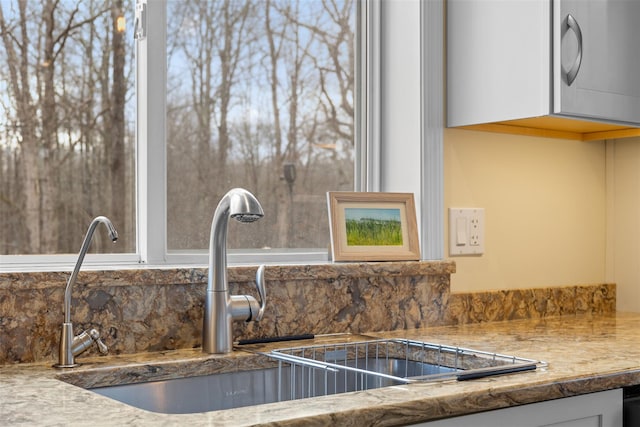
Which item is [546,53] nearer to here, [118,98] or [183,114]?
[183,114]

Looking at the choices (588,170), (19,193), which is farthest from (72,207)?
(588,170)

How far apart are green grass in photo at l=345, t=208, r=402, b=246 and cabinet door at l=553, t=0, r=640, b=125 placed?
48cm

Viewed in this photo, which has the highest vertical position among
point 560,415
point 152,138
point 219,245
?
point 152,138

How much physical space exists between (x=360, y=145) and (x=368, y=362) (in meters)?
0.71

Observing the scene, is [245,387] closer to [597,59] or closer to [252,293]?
[252,293]

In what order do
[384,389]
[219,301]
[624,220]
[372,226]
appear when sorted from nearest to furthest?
1. [384,389]
2. [219,301]
3. [372,226]
4. [624,220]

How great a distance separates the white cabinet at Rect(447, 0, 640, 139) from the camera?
2.00 meters

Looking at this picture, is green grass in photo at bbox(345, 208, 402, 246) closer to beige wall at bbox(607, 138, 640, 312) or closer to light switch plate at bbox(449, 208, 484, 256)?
light switch plate at bbox(449, 208, 484, 256)

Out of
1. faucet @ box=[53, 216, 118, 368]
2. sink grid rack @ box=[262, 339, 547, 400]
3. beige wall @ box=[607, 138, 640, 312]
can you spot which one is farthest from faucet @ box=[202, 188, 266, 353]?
beige wall @ box=[607, 138, 640, 312]

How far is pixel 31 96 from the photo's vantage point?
195 centimetres

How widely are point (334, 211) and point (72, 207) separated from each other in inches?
24.6

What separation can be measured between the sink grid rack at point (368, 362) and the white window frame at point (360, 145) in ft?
1.25

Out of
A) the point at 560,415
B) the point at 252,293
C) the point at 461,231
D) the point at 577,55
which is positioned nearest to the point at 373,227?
the point at 461,231

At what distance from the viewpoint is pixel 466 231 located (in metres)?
2.30
